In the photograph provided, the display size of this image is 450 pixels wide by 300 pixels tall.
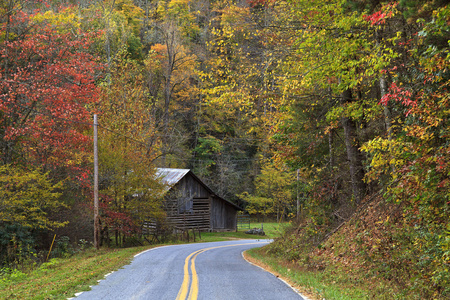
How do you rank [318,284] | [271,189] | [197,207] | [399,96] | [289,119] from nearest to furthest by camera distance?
1. [399,96]
2. [318,284]
3. [289,119]
4. [197,207]
5. [271,189]

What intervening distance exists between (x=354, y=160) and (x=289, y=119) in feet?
9.94

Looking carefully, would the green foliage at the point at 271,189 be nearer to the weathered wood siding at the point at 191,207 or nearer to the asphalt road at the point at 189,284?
the weathered wood siding at the point at 191,207

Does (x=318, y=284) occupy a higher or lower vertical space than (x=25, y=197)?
lower

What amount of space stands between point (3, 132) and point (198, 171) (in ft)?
112

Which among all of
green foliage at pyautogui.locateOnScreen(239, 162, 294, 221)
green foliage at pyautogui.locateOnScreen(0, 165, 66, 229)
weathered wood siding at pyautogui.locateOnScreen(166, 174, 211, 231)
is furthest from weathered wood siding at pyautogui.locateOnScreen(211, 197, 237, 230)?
green foliage at pyautogui.locateOnScreen(0, 165, 66, 229)

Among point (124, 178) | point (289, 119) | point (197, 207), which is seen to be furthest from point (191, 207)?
point (289, 119)

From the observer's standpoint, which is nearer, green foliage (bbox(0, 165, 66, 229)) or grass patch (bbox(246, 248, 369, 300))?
grass patch (bbox(246, 248, 369, 300))

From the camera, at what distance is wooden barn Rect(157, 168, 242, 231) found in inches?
1527

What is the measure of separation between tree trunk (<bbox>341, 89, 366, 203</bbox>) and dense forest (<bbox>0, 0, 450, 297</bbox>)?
0.06 meters

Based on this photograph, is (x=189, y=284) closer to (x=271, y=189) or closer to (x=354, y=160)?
(x=354, y=160)

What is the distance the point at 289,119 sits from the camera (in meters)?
16.1

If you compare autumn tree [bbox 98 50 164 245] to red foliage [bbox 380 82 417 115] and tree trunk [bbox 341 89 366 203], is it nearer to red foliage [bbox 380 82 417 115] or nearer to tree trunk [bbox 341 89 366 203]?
tree trunk [bbox 341 89 366 203]

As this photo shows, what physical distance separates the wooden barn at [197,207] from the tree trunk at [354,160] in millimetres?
23513

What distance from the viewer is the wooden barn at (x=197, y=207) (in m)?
38.8
